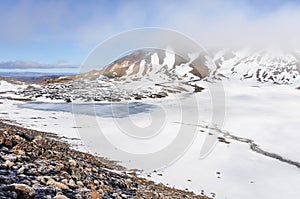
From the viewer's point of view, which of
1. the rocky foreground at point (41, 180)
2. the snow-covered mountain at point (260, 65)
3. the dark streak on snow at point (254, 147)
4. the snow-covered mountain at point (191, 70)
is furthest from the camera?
the snow-covered mountain at point (260, 65)

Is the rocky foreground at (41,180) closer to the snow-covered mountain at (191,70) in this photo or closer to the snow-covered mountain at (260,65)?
the snow-covered mountain at (191,70)

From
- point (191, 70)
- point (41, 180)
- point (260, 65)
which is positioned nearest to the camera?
point (41, 180)

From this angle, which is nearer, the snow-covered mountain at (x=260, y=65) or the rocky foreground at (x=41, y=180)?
the rocky foreground at (x=41, y=180)

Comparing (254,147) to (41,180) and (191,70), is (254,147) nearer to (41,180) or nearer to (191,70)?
(41,180)

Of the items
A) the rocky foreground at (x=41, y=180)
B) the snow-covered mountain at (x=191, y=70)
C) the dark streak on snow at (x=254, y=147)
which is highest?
the snow-covered mountain at (x=191, y=70)

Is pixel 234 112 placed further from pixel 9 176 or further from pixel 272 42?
pixel 272 42

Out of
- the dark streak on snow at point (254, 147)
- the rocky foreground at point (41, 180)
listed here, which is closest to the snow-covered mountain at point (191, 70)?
the dark streak on snow at point (254, 147)

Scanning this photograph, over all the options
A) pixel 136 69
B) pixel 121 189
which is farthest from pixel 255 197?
pixel 136 69

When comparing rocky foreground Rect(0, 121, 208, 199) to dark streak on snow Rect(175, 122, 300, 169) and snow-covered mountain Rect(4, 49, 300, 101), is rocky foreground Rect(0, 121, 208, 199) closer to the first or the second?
dark streak on snow Rect(175, 122, 300, 169)

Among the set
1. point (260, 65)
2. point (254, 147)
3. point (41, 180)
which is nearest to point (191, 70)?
point (260, 65)
